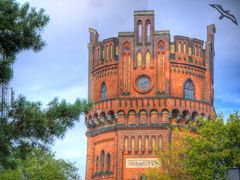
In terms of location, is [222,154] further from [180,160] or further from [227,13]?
[227,13]

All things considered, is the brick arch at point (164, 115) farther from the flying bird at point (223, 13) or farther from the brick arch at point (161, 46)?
the flying bird at point (223, 13)

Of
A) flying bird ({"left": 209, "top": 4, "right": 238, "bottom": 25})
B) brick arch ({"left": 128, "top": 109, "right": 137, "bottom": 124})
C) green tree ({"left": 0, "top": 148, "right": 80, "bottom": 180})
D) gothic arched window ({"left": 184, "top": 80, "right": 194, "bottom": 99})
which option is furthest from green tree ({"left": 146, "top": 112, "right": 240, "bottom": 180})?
gothic arched window ({"left": 184, "top": 80, "right": 194, "bottom": 99})

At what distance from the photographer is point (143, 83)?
7081 centimetres

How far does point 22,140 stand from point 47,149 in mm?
985

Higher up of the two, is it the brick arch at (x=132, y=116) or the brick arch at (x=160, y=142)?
the brick arch at (x=132, y=116)

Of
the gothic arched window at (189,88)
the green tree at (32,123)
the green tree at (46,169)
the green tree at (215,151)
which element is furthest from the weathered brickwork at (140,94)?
the green tree at (32,123)

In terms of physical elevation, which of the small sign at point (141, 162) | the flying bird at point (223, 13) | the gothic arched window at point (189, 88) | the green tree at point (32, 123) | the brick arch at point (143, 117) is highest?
the gothic arched window at point (189, 88)

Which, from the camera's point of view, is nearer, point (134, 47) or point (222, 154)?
point (222, 154)

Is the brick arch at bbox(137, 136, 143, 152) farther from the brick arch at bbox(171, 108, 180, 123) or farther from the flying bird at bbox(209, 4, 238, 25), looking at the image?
the flying bird at bbox(209, 4, 238, 25)

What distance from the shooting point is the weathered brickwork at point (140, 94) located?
68688 mm

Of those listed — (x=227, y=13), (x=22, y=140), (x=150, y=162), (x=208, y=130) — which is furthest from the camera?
(x=150, y=162)

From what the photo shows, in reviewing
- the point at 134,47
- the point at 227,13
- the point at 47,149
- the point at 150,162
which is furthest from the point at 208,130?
the point at 47,149

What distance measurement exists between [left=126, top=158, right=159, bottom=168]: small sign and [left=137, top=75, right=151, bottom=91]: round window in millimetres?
6963

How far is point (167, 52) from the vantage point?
71.2m
